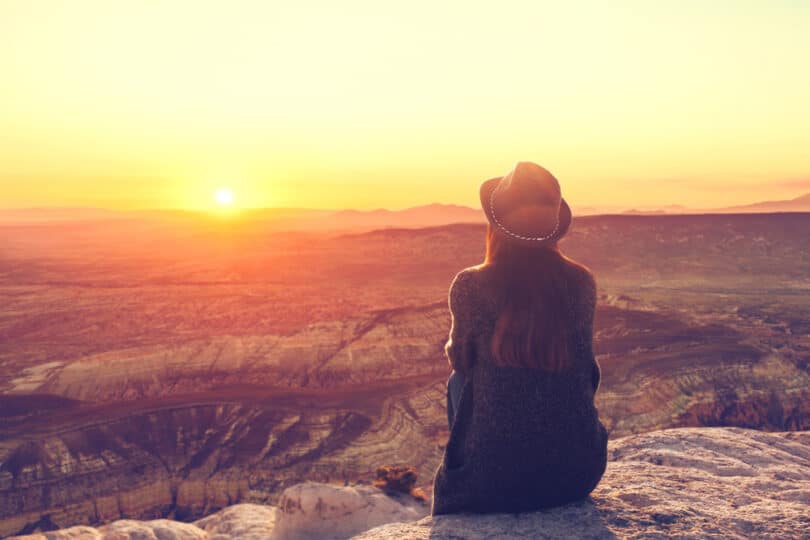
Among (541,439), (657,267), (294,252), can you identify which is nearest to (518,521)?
(541,439)

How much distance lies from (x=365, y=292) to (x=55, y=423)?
16189 millimetres

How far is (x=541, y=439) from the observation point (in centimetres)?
269

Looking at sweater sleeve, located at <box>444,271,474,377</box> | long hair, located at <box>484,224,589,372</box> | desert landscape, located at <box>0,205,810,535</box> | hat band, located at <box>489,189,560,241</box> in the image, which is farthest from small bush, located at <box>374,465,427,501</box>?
hat band, located at <box>489,189,560,241</box>

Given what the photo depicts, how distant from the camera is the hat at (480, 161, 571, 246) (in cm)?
269

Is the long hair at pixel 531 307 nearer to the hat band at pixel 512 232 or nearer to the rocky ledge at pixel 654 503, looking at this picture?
the hat band at pixel 512 232

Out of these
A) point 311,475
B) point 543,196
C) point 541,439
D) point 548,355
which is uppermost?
point 543,196

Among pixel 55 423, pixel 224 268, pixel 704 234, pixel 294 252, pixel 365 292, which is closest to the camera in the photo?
pixel 55 423

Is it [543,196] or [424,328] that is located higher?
[543,196]

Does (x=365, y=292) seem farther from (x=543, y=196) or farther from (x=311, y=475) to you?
(x=543, y=196)

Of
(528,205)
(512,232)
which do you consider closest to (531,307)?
(512,232)

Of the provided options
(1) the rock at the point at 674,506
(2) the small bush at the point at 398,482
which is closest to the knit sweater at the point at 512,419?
(1) the rock at the point at 674,506

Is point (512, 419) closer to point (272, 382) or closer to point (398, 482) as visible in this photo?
point (398, 482)

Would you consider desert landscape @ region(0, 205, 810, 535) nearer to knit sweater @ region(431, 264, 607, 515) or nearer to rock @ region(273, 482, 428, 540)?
rock @ region(273, 482, 428, 540)

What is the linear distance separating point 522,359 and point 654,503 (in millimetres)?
1176
